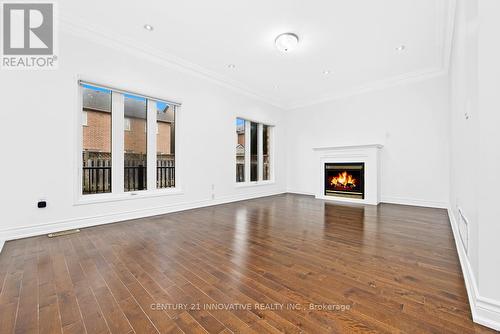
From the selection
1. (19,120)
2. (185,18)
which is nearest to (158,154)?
(19,120)

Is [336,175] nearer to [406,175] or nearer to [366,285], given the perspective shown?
[406,175]

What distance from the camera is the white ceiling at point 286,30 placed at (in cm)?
286

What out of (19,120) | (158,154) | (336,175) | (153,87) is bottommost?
(336,175)

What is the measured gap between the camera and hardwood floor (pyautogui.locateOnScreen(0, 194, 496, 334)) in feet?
4.29

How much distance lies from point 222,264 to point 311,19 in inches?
137

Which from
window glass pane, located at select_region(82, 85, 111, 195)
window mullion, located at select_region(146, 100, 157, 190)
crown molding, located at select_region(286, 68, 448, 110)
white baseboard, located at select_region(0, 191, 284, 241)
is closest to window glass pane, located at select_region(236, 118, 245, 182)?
white baseboard, located at select_region(0, 191, 284, 241)

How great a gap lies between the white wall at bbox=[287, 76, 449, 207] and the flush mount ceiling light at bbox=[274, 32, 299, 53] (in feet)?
10.2

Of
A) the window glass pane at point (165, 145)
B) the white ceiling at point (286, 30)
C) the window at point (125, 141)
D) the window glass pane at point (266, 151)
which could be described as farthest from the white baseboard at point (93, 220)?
the white ceiling at point (286, 30)

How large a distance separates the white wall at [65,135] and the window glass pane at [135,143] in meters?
0.32

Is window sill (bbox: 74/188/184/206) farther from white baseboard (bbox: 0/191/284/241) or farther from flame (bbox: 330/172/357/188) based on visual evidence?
flame (bbox: 330/172/357/188)

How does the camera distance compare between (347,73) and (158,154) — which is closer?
(158,154)

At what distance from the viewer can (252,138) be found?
21.7ft

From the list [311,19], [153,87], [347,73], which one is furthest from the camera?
[347,73]

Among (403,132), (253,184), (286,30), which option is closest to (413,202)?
(403,132)
